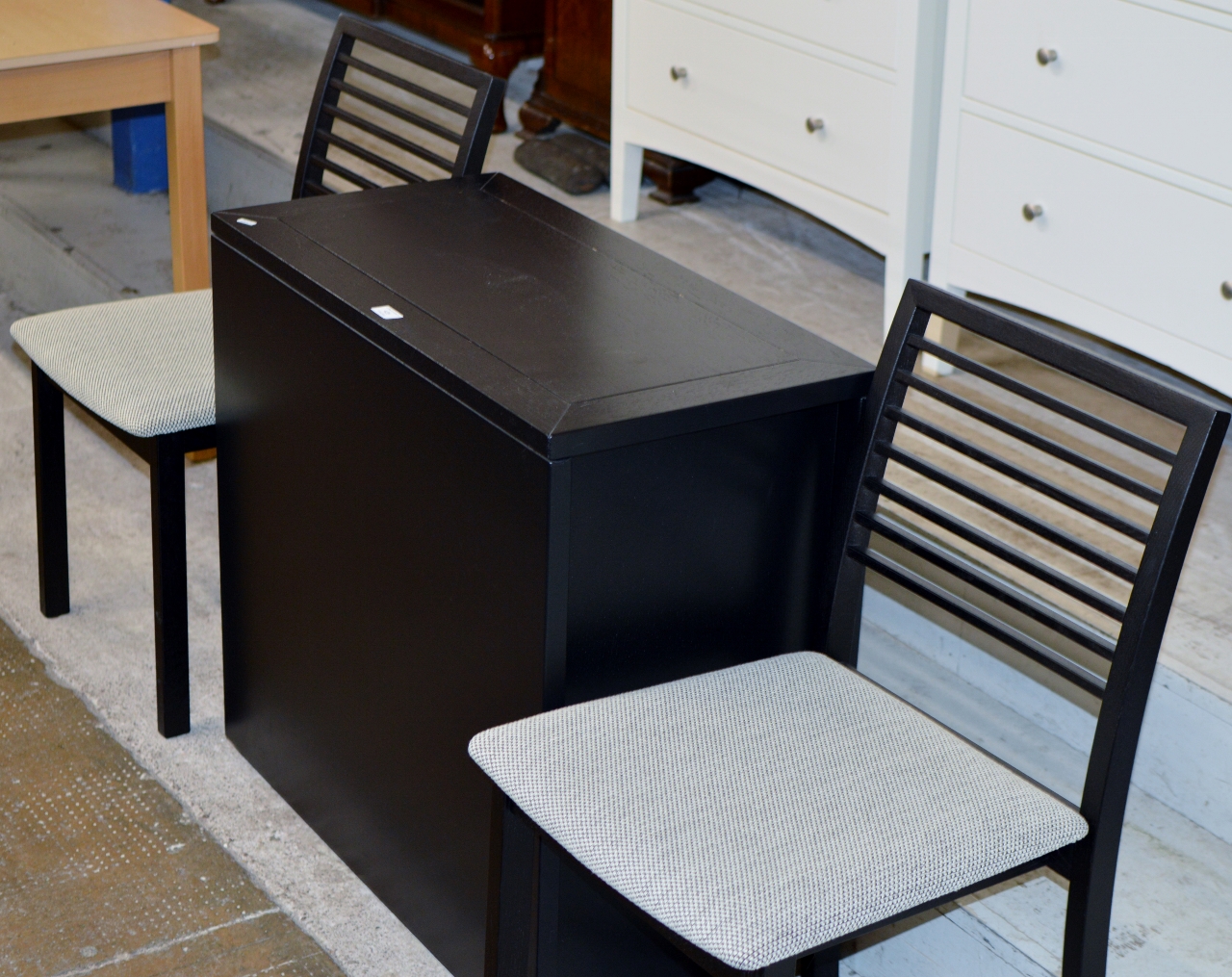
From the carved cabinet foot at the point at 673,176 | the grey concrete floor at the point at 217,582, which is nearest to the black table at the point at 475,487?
the grey concrete floor at the point at 217,582

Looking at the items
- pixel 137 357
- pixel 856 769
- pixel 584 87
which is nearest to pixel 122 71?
pixel 137 357

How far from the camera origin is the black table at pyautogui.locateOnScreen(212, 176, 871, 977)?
1488mm

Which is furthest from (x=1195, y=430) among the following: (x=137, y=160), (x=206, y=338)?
(x=137, y=160)

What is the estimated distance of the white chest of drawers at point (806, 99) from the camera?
271 cm

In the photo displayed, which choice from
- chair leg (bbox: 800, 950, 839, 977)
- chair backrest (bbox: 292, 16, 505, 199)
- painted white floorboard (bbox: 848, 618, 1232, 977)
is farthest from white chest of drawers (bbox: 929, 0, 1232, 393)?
chair leg (bbox: 800, 950, 839, 977)

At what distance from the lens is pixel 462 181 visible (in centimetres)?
208

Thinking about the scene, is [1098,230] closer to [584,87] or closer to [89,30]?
[584,87]

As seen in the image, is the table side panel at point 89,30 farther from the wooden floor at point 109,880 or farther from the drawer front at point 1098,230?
the drawer front at point 1098,230

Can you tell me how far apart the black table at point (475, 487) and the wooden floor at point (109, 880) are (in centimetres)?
15

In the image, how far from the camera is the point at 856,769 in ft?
4.56

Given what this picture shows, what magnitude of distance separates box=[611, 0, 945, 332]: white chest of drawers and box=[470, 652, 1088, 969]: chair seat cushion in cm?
146

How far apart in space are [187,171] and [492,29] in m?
1.24

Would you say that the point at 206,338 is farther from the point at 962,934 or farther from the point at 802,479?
the point at 962,934

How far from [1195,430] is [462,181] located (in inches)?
43.1
